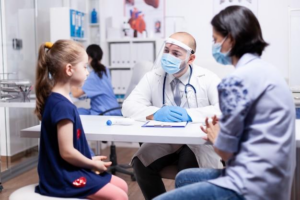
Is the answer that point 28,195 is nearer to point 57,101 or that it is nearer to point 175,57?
point 57,101

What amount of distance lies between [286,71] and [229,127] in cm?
345

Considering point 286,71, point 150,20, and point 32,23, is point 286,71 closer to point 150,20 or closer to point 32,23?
point 150,20

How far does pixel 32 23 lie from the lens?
4062mm

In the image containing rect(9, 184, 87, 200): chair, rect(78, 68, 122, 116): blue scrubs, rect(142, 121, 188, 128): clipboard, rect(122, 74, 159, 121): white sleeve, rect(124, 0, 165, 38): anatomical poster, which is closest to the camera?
rect(9, 184, 87, 200): chair

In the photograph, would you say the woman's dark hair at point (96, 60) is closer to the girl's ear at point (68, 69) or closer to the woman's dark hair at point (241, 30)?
the girl's ear at point (68, 69)

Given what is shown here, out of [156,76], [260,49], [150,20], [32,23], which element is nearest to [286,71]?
[150,20]

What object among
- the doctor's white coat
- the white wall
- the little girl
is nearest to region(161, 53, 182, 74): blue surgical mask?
the doctor's white coat

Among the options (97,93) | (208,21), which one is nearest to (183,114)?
(97,93)

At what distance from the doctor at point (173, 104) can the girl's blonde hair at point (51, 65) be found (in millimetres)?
658

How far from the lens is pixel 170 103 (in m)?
2.37

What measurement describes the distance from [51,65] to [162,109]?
711 mm

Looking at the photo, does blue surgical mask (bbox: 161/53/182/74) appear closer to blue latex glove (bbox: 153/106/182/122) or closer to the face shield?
the face shield

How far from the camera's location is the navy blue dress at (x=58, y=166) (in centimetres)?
155

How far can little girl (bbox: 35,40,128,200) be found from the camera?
5.10ft
